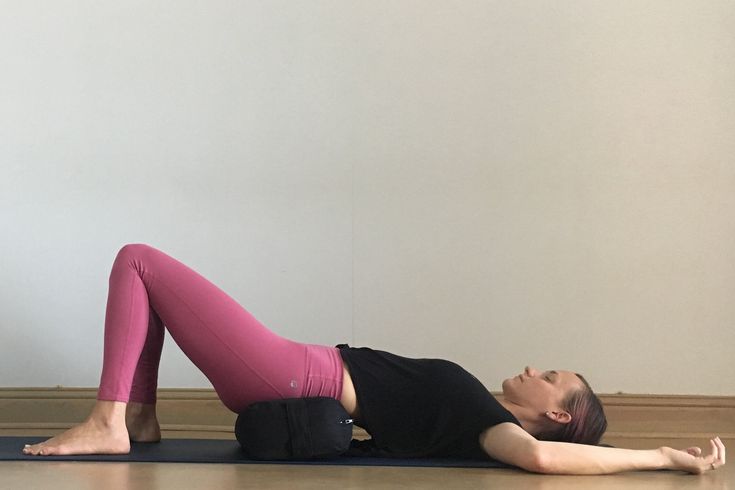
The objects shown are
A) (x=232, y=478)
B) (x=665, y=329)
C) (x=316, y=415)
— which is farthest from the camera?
(x=665, y=329)

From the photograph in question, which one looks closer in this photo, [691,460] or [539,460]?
[539,460]

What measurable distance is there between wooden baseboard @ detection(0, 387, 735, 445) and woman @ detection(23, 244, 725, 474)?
0.80 m

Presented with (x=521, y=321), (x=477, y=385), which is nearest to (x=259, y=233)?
(x=521, y=321)

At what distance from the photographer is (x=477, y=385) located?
230 cm

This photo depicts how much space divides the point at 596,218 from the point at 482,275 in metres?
0.45

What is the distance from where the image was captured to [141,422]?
2.53m

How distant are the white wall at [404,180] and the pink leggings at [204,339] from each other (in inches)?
31.5

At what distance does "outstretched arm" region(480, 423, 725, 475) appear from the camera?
2.10 m

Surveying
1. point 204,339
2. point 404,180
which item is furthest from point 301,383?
point 404,180

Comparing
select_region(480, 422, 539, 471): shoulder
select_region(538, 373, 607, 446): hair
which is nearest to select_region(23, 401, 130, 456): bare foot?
select_region(480, 422, 539, 471): shoulder

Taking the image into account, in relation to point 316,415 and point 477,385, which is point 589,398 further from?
point 316,415

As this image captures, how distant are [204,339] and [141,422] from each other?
1.24 ft

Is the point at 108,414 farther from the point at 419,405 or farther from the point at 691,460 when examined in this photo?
the point at 691,460

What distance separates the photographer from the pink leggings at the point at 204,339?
2.34 meters
